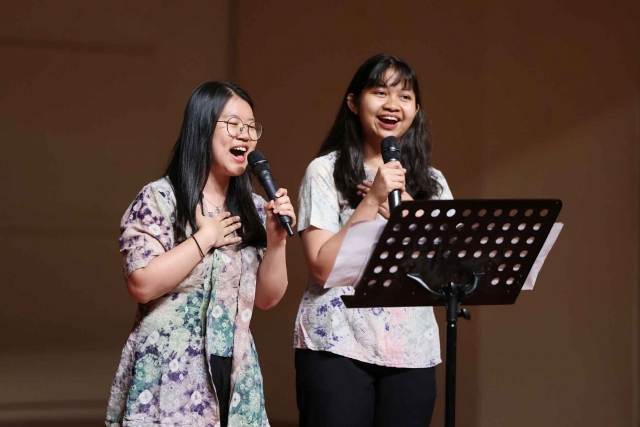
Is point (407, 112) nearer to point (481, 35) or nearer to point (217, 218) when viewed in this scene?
point (217, 218)

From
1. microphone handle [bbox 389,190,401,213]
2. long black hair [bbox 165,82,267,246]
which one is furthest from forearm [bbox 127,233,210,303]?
microphone handle [bbox 389,190,401,213]

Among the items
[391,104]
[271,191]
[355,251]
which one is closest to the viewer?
[355,251]

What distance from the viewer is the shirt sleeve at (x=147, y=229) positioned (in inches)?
83.8

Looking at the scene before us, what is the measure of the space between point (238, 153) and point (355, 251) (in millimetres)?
620

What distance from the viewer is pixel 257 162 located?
2.26 metres

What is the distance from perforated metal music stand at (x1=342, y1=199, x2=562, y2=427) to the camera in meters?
1.88

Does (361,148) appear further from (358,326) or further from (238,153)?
(358,326)

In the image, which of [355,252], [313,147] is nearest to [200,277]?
[355,252]

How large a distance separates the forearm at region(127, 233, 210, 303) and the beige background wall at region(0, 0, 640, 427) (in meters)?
2.51

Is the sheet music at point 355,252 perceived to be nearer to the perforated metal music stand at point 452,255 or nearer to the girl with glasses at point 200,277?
the perforated metal music stand at point 452,255

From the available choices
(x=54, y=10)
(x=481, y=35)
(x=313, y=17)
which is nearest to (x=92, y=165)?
(x=54, y=10)

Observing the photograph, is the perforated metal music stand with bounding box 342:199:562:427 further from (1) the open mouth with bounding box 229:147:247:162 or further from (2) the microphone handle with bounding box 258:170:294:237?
(1) the open mouth with bounding box 229:147:247:162

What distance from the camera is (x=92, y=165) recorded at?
4668 mm

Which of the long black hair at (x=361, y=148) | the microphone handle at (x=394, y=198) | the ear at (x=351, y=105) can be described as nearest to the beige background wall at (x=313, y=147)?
the long black hair at (x=361, y=148)
